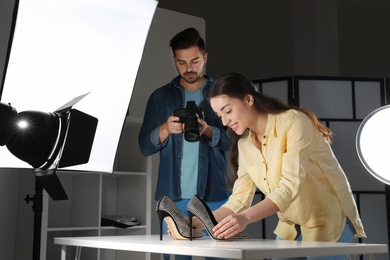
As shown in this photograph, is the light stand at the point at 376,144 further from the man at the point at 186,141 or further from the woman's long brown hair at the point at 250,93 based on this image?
the woman's long brown hair at the point at 250,93

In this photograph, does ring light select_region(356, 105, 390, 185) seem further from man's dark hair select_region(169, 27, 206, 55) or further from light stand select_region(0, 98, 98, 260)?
light stand select_region(0, 98, 98, 260)

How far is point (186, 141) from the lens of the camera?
2748 millimetres

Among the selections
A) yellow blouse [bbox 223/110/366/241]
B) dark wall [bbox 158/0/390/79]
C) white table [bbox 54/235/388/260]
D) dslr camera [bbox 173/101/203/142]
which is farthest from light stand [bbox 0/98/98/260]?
dark wall [bbox 158/0/390/79]

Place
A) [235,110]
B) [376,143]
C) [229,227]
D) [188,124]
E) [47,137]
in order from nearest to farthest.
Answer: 1. [47,137]
2. [229,227]
3. [235,110]
4. [188,124]
5. [376,143]

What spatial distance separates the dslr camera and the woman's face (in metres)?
0.28

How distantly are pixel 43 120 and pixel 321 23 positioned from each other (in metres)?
4.93

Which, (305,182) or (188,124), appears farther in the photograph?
(188,124)

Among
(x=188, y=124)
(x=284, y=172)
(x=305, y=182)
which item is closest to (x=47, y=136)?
(x=284, y=172)

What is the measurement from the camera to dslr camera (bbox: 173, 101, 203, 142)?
259 centimetres

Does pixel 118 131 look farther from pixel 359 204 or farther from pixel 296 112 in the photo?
pixel 359 204

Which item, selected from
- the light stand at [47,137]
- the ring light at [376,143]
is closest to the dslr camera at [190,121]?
the light stand at [47,137]

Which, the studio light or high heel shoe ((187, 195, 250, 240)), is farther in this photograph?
high heel shoe ((187, 195, 250, 240))

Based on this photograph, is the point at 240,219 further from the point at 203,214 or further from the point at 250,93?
the point at 250,93

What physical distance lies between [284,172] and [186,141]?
749 mm
